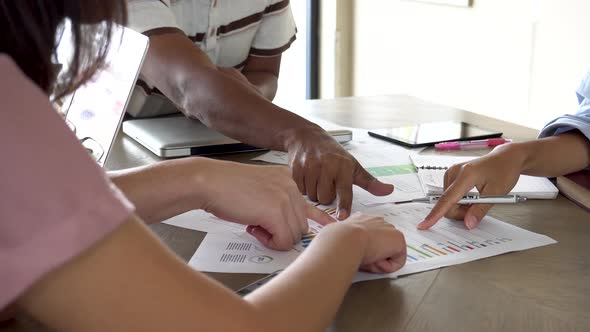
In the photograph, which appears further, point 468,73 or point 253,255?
point 468,73

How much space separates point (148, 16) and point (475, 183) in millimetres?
762

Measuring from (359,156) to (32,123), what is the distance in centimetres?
94

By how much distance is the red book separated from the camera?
1.15 m

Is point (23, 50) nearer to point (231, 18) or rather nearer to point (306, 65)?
point (231, 18)

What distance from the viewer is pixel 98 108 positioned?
1.21 metres

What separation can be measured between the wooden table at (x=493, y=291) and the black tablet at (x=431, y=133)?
40 centimetres

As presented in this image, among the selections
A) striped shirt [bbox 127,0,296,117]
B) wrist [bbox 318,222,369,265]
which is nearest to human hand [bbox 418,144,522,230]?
wrist [bbox 318,222,369,265]

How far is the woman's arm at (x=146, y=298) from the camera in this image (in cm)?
50

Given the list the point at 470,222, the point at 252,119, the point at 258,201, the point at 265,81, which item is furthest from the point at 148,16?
the point at 470,222

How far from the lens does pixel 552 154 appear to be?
1.25m

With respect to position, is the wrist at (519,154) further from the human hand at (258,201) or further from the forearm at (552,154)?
the human hand at (258,201)

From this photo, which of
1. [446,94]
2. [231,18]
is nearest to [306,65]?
[446,94]

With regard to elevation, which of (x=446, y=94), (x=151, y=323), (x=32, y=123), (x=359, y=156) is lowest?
(x=446, y=94)

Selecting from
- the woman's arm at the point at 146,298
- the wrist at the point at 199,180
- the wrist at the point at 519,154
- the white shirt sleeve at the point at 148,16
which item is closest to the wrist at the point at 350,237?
the woman's arm at the point at 146,298
